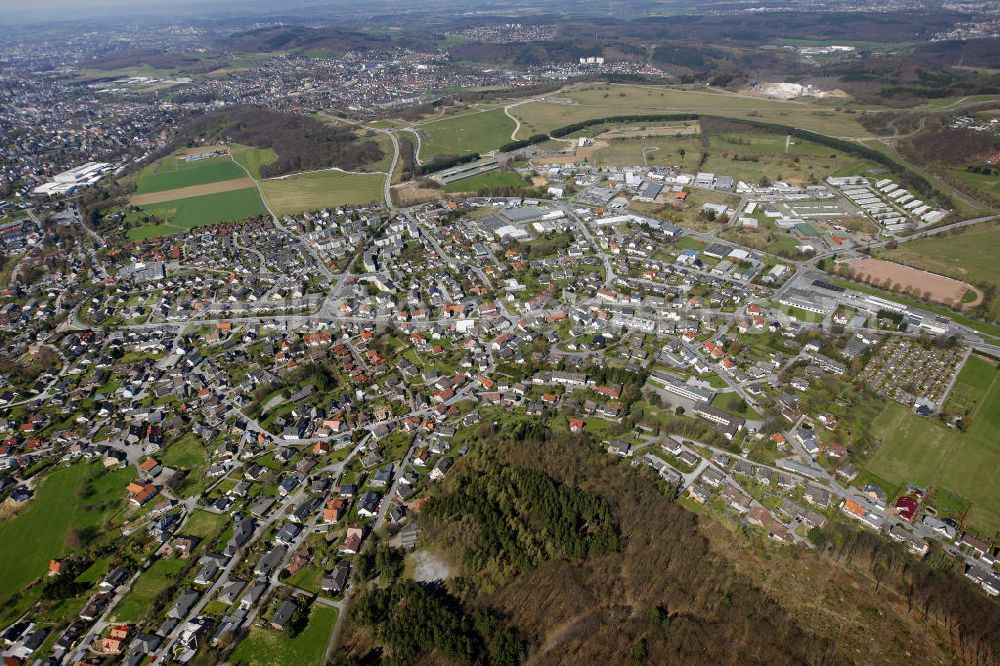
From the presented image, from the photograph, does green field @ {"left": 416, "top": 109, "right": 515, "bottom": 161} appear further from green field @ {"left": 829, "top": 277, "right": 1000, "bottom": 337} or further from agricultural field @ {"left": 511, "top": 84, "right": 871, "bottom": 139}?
green field @ {"left": 829, "top": 277, "right": 1000, "bottom": 337}

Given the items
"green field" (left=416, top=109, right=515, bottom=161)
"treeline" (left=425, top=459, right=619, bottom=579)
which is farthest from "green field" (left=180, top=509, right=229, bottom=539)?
"green field" (left=416, top=109, right=515, bottom=161)

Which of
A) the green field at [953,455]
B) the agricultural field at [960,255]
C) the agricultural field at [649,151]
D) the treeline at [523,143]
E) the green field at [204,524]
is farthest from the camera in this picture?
the treeline at [523,143]

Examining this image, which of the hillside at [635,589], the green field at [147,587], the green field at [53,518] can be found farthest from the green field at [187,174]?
the hillside at [635,589]

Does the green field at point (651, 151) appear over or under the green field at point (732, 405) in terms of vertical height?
over

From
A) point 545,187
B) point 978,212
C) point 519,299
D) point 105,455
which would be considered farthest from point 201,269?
point 978,212

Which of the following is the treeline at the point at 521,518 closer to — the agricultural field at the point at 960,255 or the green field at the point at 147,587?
the green field at the point at 147,587

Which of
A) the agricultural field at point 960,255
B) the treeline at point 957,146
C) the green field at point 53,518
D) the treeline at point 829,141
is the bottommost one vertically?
the green field at point 53,518

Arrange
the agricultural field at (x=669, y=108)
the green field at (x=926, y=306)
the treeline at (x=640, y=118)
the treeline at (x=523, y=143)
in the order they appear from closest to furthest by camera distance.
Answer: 1. the green field at (x=926, y=306)
2. the treeline at (x=523, y=143)
3. the agricultural field at (x=669, y=108)
4. the treeline at (x=640, y=118)

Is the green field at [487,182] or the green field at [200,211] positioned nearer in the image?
the green field at [200,211]
